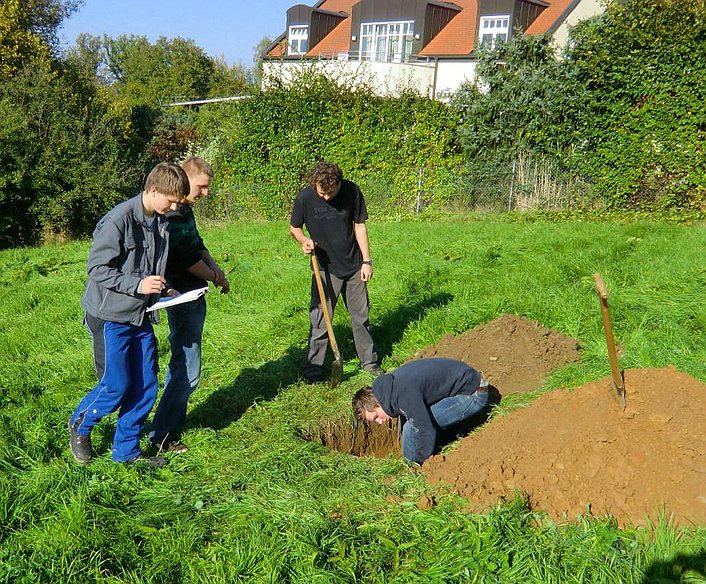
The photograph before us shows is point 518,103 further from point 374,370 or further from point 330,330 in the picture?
point 330,330

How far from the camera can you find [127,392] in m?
4.54

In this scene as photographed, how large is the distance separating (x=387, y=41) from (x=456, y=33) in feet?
11.0

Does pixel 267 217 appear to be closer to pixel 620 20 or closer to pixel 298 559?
pixel 620 20

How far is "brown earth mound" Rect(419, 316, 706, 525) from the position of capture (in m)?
3.93

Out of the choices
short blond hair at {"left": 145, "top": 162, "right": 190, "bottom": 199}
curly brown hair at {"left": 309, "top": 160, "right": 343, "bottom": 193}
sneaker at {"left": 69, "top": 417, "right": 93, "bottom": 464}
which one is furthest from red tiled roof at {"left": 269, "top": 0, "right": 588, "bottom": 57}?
sneaker at {"left": 69, "top": 417, "right": 93, "bottom": 464}

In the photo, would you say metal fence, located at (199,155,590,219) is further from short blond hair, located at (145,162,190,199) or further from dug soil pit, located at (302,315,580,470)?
short blond hair, located at (145,162,190,199)

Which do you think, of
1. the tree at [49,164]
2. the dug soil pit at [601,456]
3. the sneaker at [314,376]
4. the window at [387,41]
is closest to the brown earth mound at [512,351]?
the sneaker at [314,376]

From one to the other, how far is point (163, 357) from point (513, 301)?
12.4 ft

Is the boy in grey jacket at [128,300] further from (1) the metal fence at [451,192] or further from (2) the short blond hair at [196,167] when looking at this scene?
(1) the metal fence at [451,192]

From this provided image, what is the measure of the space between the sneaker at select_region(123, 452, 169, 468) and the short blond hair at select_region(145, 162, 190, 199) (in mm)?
1779

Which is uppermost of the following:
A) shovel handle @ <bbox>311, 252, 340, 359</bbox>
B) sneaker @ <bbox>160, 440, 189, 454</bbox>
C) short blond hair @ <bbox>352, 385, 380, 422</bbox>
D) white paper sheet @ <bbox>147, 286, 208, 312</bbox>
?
white paper sheet @ <bbox>147, 286, 208, 312</bbox>

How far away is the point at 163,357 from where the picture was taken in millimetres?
7340

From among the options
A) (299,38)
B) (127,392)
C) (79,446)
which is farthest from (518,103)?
(299,38)

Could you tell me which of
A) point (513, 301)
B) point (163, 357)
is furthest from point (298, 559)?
point (513, 301)
